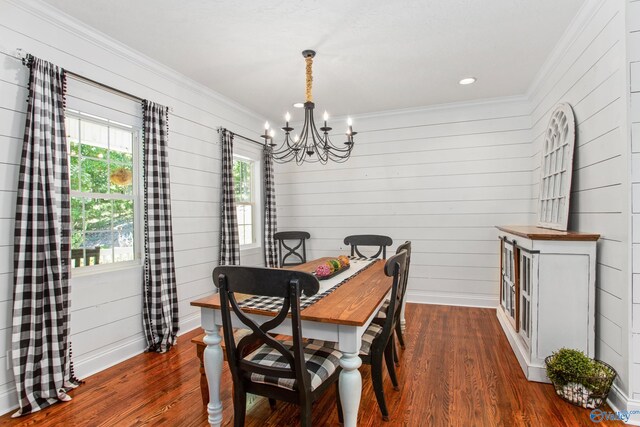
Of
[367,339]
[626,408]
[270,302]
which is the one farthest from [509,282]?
[270,302]

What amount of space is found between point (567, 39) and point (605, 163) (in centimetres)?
120

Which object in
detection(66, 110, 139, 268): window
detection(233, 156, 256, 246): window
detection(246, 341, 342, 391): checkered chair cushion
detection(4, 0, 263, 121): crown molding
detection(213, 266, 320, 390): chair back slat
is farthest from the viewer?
detection(233, 156, 256, 246): window

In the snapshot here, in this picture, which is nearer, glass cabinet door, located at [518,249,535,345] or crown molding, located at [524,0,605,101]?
crown molding, located at [524,0,605,101]

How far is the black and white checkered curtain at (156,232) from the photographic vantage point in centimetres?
302

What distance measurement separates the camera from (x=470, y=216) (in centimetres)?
437

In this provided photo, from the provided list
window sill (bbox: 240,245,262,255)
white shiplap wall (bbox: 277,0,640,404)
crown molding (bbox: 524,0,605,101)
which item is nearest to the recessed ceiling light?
white shiplap wall (bbox: 277,0,640,404)

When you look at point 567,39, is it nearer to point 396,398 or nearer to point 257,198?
point 396,398

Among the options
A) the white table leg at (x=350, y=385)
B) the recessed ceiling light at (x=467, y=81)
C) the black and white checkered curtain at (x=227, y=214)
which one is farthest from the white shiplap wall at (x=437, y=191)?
the white table leg at (x=350, y=385)

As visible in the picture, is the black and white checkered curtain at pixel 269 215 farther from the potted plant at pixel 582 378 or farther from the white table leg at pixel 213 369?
the potted plant at pixel 582 378

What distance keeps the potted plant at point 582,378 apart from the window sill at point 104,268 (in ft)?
11.1

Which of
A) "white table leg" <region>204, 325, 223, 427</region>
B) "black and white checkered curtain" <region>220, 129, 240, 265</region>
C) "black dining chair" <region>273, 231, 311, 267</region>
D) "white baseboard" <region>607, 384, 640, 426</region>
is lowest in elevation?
"white baseboard" <region>607, 384, 640, 426</region>

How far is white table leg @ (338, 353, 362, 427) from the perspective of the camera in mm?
1597

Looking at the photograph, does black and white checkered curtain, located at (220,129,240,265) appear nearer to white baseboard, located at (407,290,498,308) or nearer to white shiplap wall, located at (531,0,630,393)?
white baseboard, located at (407,290,498,308)

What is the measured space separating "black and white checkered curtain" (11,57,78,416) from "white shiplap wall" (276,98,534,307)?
3307 millimetres
